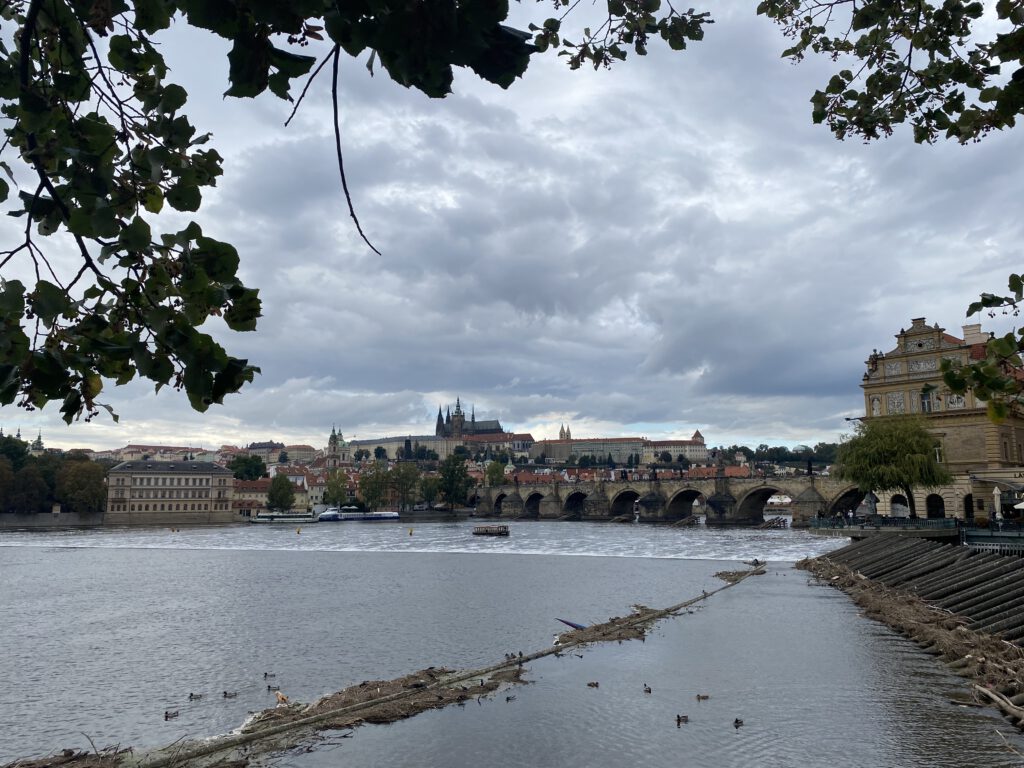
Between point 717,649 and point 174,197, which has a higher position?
point 174,197

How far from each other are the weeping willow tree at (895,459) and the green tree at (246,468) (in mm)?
129215

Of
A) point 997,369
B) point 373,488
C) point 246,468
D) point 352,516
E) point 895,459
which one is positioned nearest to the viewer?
point 997,369

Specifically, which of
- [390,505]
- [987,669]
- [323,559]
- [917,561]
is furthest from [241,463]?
[987,669]

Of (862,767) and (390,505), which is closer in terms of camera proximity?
(862,767)

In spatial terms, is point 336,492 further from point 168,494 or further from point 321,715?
point 321,715

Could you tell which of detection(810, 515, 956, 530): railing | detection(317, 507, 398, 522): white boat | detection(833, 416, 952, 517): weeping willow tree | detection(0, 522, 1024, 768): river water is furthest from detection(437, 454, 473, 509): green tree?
detection(833, 416, 952, 517): weeping willow tree

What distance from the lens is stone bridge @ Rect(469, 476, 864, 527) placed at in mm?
80287

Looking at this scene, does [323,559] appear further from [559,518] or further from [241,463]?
[241,463]

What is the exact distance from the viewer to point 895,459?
44.9 metres

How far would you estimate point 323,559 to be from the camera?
57.1 meters

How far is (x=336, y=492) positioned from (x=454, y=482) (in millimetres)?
21355

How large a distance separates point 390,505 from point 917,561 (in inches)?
4846

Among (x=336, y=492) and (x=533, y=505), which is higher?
(x=336, y=492)

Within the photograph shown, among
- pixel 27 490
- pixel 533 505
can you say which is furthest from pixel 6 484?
pixel 533 505
